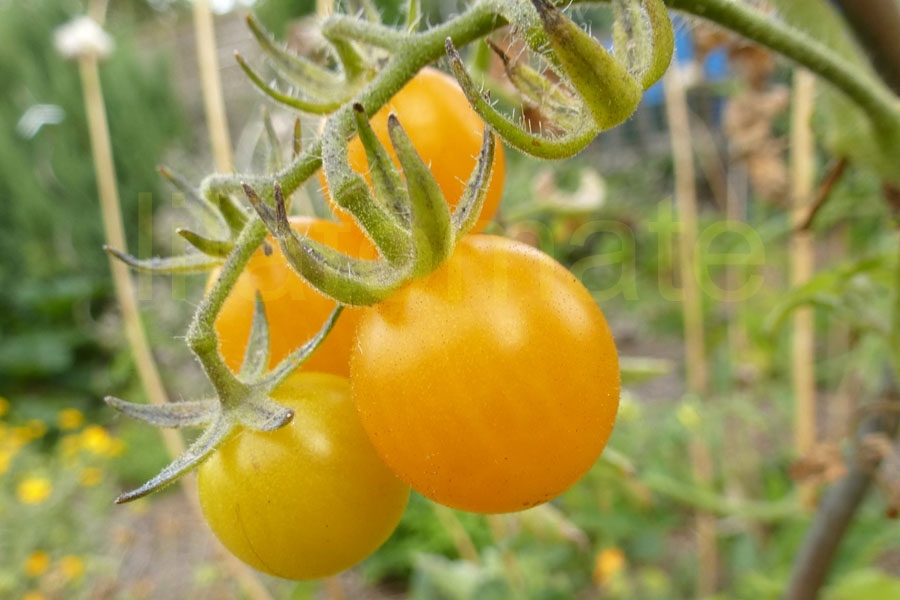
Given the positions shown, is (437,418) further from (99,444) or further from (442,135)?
(99,444)

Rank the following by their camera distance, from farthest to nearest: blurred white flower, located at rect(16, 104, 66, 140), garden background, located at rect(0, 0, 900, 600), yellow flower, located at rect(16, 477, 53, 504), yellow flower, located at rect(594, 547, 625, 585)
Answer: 1. blurred white flower, located at rect(16, 104, 66, 140)
2. yellow flower, located at rect(16, 477, 53, 504)
3. yellow flower, located at rect(594, 547, 625, 585)
4. garden background, located at rect(0, 0, 900, 600)

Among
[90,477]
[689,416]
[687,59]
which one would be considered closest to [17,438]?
[90,477]

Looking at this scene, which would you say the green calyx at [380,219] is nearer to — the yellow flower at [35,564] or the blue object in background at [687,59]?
the blue object in background at [687,59]

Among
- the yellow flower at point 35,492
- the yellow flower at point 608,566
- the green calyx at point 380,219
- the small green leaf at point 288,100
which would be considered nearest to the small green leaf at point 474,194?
the green calyx at point 380,219

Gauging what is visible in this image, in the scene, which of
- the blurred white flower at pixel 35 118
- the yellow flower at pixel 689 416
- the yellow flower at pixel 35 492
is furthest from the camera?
the blurred white flower at pixel 35 118

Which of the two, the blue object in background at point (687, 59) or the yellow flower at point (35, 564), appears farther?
the yellow flower at point (35, 564)

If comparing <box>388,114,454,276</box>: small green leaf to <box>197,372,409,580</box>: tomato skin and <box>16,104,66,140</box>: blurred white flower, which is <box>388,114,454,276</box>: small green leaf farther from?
<box>16,104,66,140</box>: blurred white flower

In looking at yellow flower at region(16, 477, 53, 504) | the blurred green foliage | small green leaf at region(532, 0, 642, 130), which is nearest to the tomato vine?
small green leaf at region(532, 0, 642, 130)

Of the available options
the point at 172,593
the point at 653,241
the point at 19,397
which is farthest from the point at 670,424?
the point at 19,397
